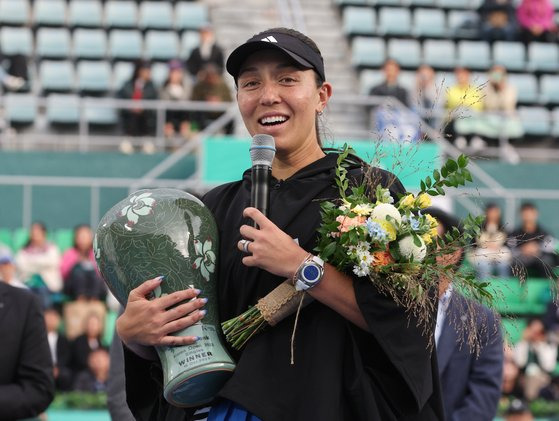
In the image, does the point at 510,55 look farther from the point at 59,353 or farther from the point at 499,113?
the point at 59,353

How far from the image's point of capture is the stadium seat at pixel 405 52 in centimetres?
1672

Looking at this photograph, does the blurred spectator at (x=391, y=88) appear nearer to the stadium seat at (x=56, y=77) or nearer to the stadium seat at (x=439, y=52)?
the stadium seat at (x=439, y=52)

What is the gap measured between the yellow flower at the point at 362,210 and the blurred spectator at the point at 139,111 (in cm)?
1107

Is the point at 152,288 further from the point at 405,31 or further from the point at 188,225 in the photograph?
the point at 405,31

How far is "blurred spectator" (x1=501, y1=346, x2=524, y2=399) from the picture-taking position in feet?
34.7

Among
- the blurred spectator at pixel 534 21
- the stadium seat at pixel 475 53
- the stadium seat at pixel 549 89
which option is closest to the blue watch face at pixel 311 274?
the stadium seat at pixel 549 89

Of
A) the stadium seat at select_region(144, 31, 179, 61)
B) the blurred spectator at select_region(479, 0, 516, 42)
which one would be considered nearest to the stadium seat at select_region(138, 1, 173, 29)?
the stadium seat at select_region(144, 31, 179, 61)


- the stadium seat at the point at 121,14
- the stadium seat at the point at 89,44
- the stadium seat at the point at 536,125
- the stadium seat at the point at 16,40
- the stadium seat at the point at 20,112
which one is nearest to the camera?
the stadium seat at the point at 20,112

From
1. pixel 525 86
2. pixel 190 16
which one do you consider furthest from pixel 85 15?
pixel 525 86

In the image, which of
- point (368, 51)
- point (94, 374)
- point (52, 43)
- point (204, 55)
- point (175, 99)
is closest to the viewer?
point (94, 374)

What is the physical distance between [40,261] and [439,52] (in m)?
7.73

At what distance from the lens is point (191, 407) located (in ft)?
10.4

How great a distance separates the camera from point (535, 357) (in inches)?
438

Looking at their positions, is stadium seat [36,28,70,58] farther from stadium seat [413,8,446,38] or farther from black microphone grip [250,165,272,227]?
black microphone grip [250,165,272,227]
